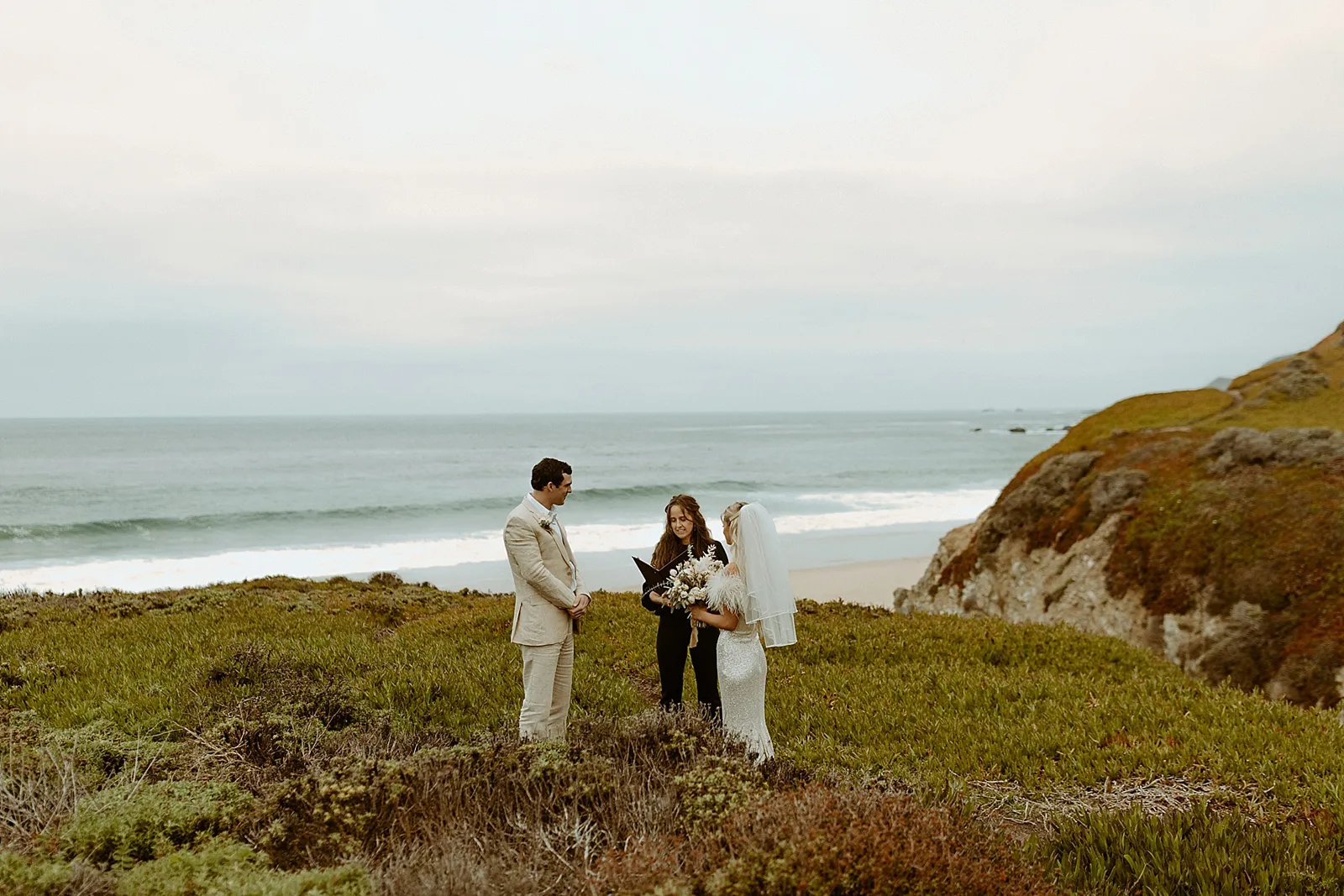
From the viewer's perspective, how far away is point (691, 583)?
289 inches

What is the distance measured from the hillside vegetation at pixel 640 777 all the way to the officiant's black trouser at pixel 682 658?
838mm

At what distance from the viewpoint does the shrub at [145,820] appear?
14.9 ft

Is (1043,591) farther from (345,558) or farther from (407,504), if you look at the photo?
(407,504)

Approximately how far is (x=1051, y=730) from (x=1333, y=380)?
17857 mm

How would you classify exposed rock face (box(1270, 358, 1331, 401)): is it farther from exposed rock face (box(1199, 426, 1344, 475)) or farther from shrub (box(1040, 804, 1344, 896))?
shrub (box(1040, 804, 1344, 896))

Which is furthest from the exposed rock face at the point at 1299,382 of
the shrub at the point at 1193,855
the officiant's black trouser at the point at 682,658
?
the officiant's black trouser at the point at 682,658

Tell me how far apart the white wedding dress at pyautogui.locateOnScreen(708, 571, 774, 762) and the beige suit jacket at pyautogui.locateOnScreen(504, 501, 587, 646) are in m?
1.41

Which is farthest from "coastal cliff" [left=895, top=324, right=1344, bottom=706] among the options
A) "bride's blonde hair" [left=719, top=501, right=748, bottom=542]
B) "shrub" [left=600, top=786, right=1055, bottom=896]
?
"shrub" [left=600, top=786, right=1055, bottom=896]

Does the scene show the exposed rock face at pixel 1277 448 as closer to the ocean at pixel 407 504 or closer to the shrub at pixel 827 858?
the shrub at pixel 827 858

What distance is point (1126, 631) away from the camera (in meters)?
14.2

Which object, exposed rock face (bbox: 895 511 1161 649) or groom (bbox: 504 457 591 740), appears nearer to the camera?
groom (bbox: 504 457 591 740)

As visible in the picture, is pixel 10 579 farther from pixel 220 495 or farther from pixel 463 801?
pixel 463 801

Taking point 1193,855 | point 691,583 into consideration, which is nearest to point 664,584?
point 691,583

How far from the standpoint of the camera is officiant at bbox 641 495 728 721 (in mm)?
7844
